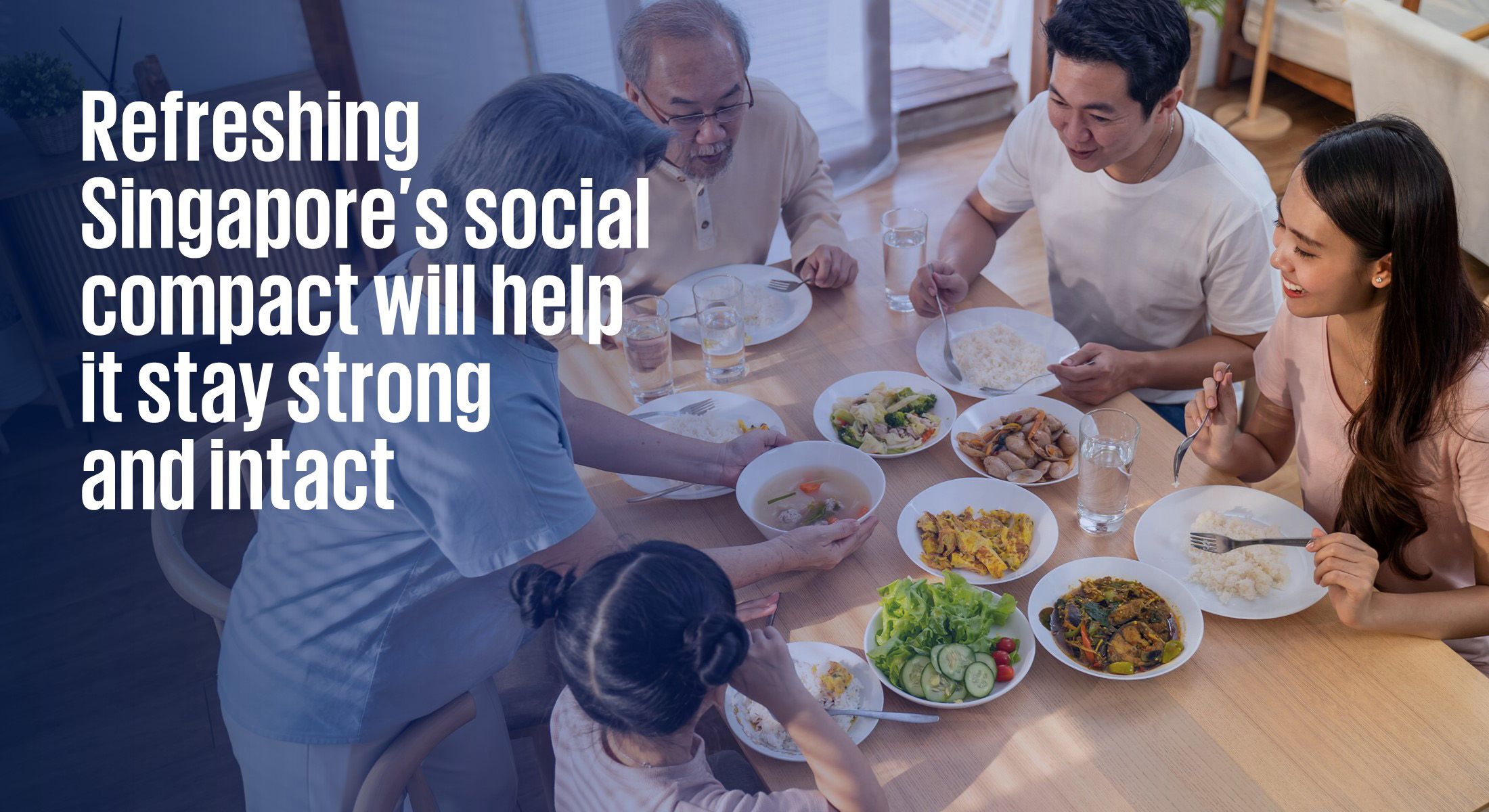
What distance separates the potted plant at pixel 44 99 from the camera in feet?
10.5

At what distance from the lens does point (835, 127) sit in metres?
4.70

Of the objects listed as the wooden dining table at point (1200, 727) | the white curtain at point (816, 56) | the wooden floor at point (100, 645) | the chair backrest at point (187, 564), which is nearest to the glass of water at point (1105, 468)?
the wooden dining table at point (1200, 727)

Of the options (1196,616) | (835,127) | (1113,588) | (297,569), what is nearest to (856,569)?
(1113,588)

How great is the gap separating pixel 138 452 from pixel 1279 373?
10.9 feet

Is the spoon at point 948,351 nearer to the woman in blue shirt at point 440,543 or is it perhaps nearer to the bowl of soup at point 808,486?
the bowl of soup at point 808,486

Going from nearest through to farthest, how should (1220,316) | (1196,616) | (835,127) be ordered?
(1196,616) → (1220,316) → (835,127)

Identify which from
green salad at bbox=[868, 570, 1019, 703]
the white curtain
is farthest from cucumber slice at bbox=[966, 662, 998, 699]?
the white curtain

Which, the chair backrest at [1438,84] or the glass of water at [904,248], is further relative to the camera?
the chair backrest at [1438,84]

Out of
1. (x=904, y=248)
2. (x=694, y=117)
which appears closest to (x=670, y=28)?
(x=694, y=117)

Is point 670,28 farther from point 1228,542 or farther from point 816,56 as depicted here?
point 816,56

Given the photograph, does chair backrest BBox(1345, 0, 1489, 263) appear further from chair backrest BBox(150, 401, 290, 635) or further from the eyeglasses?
chair backrest BBox(150, 401, 290, 635)

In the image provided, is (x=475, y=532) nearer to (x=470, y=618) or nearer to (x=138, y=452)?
(x=470, y=618)

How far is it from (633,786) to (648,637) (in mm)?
197

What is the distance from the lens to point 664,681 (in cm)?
119
